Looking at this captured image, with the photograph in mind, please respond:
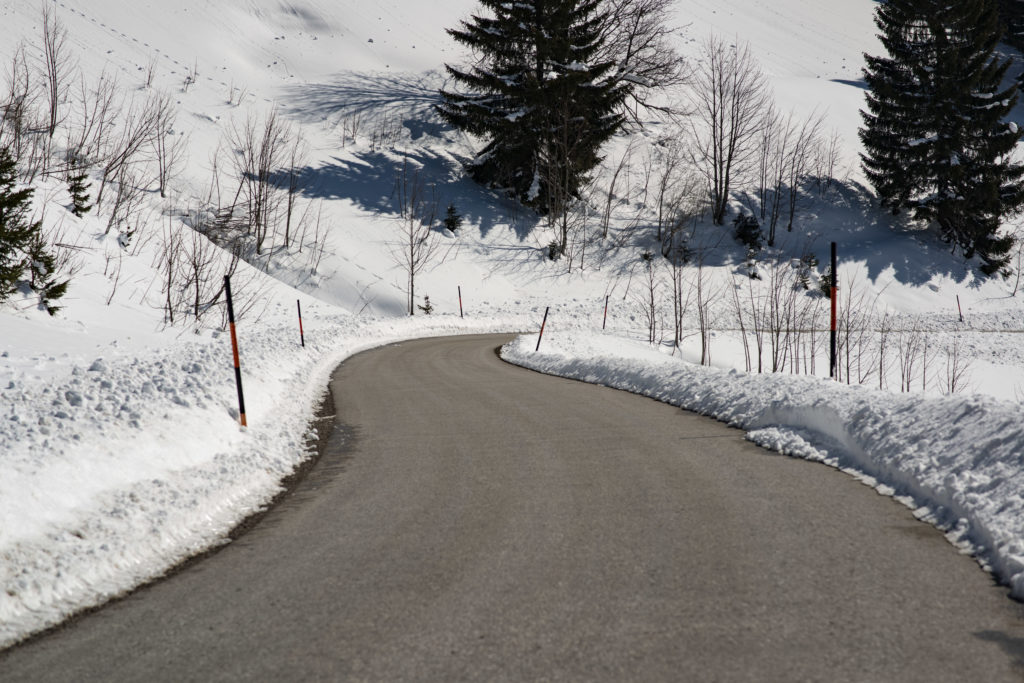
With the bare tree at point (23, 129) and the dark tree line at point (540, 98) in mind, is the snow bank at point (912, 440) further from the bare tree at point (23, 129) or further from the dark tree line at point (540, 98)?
the dark tree line at point (540, 98)

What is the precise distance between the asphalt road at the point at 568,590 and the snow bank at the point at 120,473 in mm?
402

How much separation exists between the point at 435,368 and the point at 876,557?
1463cm

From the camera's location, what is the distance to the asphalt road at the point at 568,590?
332 centimetres

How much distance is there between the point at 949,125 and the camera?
47.8 meters

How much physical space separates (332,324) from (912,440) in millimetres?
26272

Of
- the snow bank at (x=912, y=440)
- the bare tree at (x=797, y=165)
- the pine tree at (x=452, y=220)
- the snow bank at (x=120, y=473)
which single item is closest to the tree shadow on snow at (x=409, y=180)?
the pine tree at (x=452, y=220)

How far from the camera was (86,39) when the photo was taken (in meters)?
51.9

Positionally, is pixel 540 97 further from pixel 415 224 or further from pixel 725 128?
pixel 725 128

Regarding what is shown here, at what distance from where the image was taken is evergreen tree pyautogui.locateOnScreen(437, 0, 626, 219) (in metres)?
46.1

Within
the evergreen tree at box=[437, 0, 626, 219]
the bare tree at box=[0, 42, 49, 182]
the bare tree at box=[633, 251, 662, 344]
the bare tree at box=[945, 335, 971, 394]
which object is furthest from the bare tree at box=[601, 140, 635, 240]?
the bare tree at box=[0, 42, 49, 182]

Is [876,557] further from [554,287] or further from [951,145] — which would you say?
[951,145]

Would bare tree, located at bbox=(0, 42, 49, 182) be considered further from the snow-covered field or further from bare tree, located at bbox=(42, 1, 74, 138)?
the snow-covered field

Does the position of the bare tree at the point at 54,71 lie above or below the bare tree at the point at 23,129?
above

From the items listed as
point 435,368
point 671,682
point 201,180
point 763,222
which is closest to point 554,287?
point 763,222
